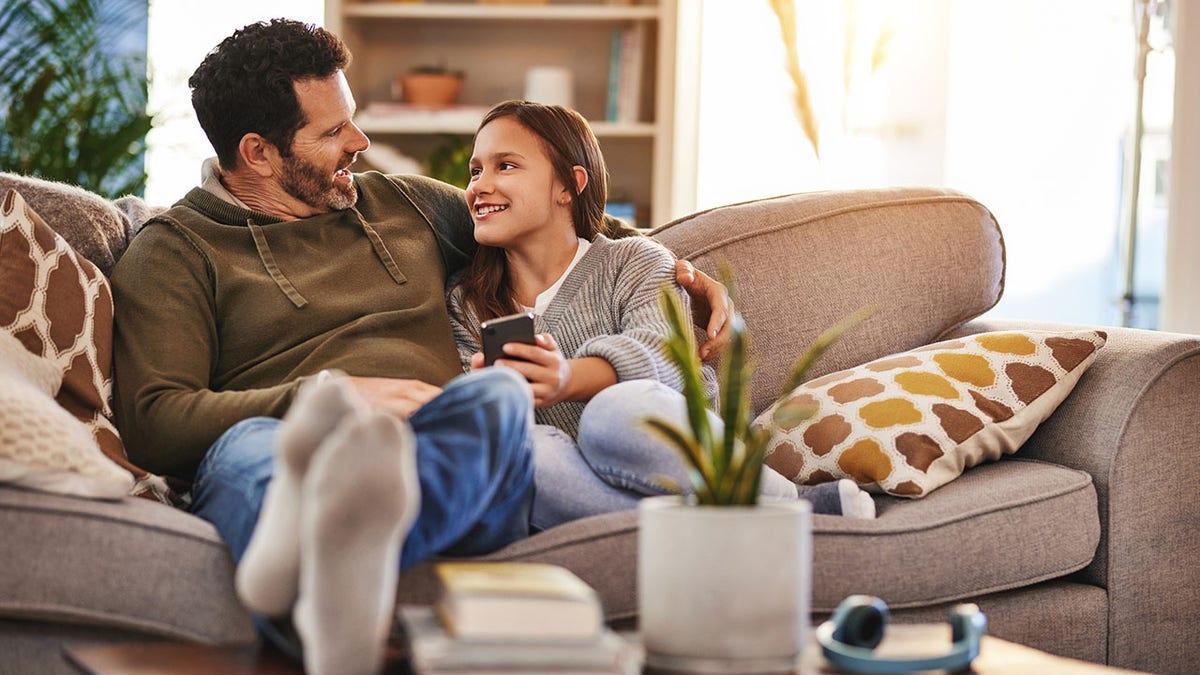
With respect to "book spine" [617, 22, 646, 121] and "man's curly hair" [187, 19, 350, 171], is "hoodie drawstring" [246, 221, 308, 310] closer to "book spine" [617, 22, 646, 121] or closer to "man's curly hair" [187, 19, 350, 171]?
"man's curly hair" [187, 19, 350, 171]

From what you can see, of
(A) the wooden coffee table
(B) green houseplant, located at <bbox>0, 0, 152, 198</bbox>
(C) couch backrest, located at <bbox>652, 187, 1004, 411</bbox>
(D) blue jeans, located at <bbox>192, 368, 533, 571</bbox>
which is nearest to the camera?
(A) the wooden coffee table

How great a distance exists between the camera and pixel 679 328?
1.22 m

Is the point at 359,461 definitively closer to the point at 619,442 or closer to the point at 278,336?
the point at 619,442

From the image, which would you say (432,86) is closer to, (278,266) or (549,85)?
(549,85)

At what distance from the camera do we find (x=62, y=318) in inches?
70.6

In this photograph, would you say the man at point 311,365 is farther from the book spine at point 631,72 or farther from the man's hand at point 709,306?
the book spine at point 631,72

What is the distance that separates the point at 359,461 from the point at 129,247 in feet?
3.87

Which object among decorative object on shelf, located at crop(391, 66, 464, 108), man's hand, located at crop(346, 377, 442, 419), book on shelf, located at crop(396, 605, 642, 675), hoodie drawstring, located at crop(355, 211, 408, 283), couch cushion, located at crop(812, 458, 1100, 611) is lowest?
couch cushion, located at crop(812, 458, 1100, 611)

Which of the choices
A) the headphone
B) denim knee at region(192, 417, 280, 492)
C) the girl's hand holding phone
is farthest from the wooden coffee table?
the girl's hand holding phone

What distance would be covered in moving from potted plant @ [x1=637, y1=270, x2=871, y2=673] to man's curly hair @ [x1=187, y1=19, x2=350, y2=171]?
1263mm

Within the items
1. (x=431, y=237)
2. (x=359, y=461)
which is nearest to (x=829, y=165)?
(x=431, y=237)

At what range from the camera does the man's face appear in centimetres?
218

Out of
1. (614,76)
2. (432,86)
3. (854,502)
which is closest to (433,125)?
(432,86)

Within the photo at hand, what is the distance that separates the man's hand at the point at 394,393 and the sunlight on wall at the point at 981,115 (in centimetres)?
248
